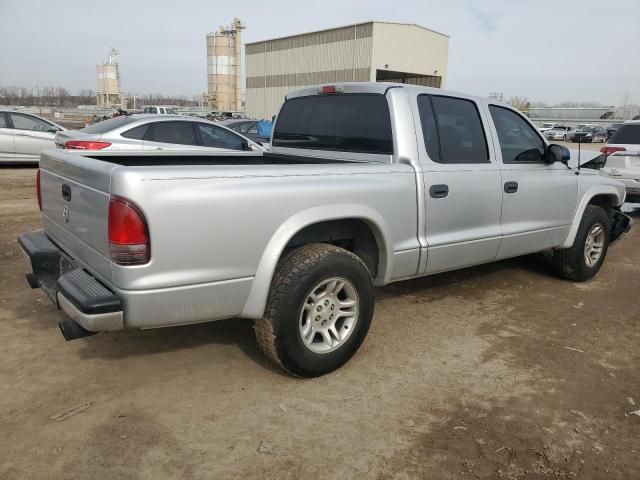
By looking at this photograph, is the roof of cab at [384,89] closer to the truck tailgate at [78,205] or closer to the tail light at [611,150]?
the truck tailgate at [78,205]

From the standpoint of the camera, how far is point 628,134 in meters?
9.62

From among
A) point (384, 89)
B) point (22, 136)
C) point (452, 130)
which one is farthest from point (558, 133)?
point (384, 89)

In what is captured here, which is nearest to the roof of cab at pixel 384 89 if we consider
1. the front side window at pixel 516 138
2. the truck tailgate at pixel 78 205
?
the front side window at pixel 516 138

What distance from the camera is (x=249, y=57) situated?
49656 mm

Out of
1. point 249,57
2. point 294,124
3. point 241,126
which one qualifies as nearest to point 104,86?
point 249,57

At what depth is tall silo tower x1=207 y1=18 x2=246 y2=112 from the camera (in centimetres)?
7119

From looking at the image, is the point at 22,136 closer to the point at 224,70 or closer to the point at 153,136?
the point at 153,136

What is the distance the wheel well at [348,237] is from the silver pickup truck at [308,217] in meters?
0.01

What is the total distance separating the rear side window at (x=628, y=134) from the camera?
9484 mm

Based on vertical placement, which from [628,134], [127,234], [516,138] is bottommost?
[127,234]

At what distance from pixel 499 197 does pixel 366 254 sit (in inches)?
53.7

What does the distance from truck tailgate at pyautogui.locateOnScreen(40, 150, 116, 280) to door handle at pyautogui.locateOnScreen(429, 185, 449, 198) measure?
2130 millimetres

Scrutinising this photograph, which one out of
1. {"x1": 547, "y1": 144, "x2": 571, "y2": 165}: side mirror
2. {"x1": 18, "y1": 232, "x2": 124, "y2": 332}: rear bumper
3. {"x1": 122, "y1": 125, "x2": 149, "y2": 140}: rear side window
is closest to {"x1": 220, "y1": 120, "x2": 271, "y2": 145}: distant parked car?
{"x1": 122, "y1": 125, "x2": 149, "y2": 140}: rear side window

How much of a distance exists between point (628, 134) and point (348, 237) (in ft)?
27.3
